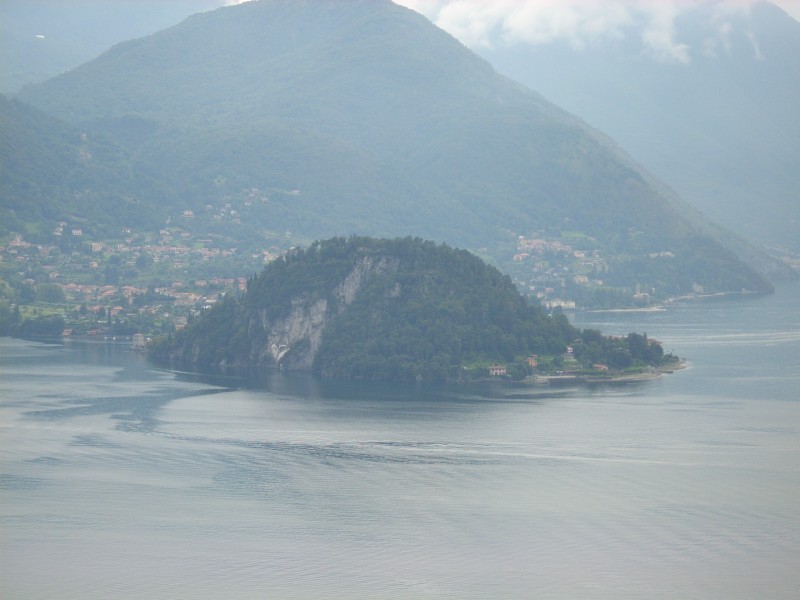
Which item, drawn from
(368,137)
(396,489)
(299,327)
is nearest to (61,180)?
(368,137)

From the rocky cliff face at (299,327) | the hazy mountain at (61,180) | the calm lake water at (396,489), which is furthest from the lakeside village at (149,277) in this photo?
the calm lake water at (396,489)

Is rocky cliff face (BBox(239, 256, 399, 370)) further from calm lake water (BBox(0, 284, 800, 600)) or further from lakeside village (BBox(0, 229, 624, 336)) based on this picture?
lakeside village (BBox(0, 229, 624, 336))

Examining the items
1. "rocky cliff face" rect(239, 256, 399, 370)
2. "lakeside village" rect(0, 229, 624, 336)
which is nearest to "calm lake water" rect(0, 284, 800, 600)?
"rocky cliff face" rect(239, 256, 399, 370)

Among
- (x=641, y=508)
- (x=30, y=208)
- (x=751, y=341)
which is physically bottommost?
(x=641, y=508)

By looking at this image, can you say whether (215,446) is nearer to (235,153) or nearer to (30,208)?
(30,208)

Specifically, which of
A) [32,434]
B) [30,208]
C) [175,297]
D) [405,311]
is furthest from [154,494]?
[30,208]

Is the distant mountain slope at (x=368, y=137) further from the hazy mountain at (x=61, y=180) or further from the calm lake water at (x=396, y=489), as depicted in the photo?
the calm lake water at (x=396, y=489)
